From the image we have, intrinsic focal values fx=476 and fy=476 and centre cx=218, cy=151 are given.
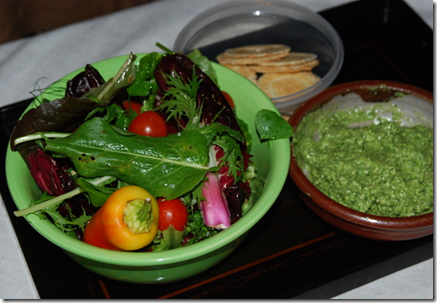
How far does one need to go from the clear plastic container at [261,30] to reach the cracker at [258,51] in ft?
0.31

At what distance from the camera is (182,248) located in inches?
45.5

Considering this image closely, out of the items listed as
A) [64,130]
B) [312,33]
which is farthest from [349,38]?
[64,130]

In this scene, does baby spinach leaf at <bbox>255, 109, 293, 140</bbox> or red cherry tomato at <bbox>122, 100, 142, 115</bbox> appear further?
red cherry tomato at <bbox>122, 100, 142, 115</bbox>

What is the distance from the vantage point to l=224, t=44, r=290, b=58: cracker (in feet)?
6.63

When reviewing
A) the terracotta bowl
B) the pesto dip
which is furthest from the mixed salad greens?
the pesto dip

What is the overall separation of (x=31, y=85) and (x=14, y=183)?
0.98 metres

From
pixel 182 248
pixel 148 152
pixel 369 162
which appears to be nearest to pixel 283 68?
pixel 369 162

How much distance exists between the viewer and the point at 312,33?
2.21 metres

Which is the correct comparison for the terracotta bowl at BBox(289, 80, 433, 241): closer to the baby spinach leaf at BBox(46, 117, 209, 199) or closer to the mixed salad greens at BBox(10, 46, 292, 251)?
the mixed salad greens at BBox(10, 46, 292, 251)

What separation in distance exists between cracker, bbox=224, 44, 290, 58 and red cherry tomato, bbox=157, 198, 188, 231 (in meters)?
0.96

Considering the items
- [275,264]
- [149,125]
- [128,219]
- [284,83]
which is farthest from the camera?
[284,83]

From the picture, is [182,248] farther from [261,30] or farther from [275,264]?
[261,30]

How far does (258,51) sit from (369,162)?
783 millimetres

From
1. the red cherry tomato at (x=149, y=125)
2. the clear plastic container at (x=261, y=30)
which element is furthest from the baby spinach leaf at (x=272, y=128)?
the clear plastic container at (x=261, y=30)
